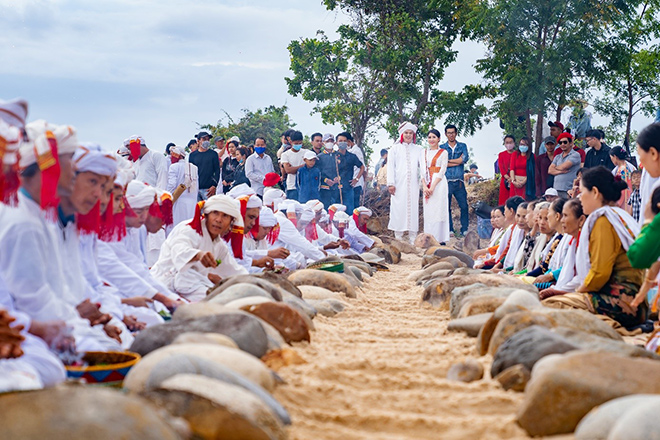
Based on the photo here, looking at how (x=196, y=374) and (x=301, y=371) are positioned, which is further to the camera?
(x=301, y=371)

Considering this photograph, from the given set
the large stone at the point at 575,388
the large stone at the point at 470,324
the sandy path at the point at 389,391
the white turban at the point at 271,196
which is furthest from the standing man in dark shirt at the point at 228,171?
the large stone at the point at 575,388

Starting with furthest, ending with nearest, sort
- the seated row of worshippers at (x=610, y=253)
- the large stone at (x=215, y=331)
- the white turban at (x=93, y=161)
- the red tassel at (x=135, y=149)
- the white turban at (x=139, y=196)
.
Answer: the red tassel at (x=135, y=149), the white turban at (x=139, y=196), the seated row of worshippers at (x=610, y=253), the white turban at (x=93, y=161), the large stone at (x=215, y=331)

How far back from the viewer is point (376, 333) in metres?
5.47

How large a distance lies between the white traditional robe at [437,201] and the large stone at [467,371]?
1028 centimetres

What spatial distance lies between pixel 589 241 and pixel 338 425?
3.38m

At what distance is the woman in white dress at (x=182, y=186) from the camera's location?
11.4 m

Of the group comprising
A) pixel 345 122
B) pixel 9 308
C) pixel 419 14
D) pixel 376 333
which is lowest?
pixel 376 333

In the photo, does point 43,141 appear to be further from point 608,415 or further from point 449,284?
point 449,284

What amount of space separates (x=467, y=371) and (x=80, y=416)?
92.9 inches

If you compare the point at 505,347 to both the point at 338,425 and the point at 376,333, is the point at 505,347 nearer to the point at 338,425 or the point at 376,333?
the point at 338,425

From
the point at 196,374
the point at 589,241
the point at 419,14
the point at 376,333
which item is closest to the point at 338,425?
the point at 196,374

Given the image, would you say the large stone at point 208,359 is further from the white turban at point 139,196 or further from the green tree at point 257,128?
the green tree at point 257,128

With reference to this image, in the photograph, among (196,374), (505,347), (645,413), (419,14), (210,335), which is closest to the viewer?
(645,413)

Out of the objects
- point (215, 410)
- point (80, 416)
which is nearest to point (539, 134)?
point (215, 410)
